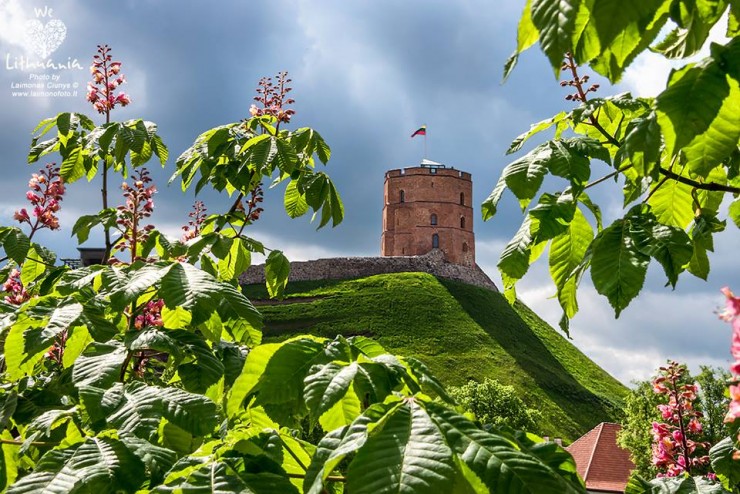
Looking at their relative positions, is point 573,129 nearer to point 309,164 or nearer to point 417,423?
point 417,423

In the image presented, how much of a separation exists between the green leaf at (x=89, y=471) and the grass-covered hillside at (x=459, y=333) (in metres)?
53.0

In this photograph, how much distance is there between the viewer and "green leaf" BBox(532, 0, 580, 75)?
1.07 metres

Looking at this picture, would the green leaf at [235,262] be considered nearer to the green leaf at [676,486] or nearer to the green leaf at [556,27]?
the green leaf at [676,486]

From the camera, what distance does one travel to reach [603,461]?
36.9 m

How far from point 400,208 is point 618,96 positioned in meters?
76.6

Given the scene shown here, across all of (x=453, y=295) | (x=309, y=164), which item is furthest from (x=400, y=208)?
(x=309, y=164)

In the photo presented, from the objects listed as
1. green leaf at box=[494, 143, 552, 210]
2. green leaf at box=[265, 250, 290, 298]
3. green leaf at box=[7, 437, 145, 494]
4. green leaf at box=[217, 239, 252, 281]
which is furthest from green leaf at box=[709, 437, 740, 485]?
green leaf at box=[217, 239, 252, 281]

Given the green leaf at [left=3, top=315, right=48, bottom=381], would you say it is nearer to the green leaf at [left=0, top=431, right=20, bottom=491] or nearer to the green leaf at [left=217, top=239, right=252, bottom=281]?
the green leaf at [left=0, top=431, right=20, bottom=491]

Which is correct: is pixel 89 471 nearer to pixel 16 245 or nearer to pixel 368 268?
pixel 16 245

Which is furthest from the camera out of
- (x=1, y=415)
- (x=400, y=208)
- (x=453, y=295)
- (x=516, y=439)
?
(x=400, y=208)

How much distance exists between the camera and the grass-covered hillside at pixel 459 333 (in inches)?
2231

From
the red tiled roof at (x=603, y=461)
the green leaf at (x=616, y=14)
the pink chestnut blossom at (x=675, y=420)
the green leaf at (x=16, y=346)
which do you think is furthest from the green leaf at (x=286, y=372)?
the red tiled roof at (x=603, y=461)

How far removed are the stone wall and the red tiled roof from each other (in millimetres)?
34826

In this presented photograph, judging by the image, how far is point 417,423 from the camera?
44.9 inches
